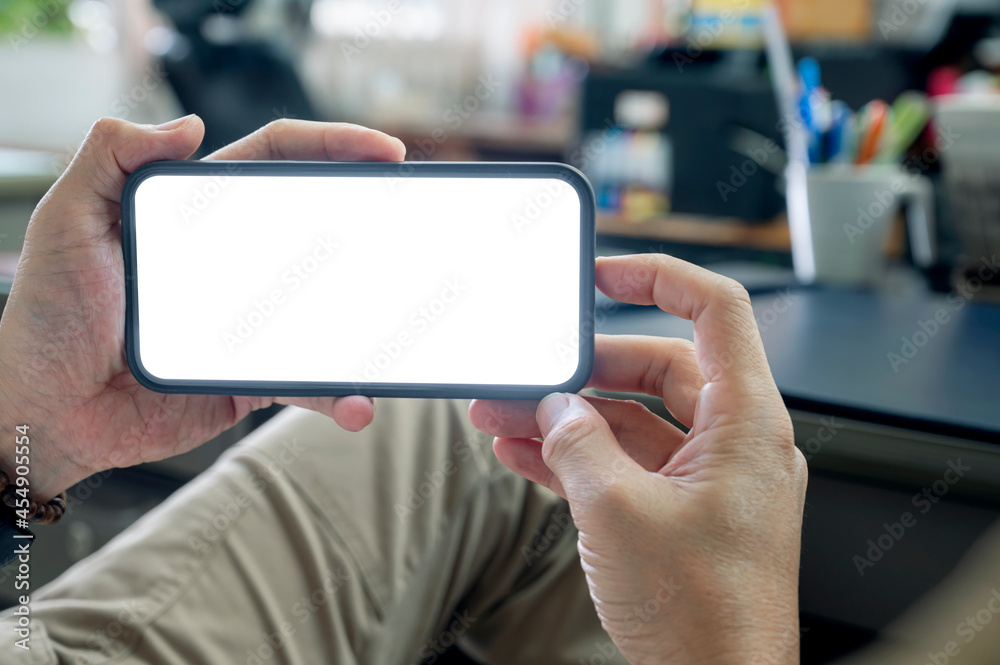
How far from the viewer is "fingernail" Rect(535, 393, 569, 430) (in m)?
0.38

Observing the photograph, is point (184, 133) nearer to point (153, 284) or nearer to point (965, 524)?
point (153, 284)

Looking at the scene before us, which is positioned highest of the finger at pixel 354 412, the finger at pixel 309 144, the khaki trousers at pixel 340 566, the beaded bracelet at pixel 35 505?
the finger at pixel 309 144

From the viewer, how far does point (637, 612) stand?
0.32 metres

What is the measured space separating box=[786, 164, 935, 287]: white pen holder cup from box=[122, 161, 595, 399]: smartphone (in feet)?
1.60

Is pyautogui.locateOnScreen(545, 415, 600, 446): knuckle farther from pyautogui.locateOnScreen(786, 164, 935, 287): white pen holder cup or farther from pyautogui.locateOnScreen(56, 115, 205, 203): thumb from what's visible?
pyautogui.locateOnScreen(786, 164, 935, 287): white pen holder cup

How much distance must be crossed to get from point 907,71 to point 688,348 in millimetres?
992

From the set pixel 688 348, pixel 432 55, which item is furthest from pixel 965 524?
pixel 432 55

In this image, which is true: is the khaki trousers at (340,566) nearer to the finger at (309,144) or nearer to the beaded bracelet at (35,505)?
the beaded bracelet at (35,505)

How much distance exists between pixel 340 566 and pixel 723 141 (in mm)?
861

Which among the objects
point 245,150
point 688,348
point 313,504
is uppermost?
point 245,150

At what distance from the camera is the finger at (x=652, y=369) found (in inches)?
16.5

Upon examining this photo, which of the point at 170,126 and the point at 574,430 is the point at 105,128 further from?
the point at 574,430

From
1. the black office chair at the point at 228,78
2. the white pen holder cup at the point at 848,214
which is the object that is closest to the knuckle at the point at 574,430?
the white pen holder cup at the point at 848,214

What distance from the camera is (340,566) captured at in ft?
1.69
